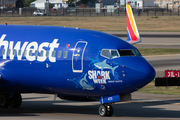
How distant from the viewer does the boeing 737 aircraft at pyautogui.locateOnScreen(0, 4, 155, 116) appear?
20516mm

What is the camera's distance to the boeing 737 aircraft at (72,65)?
20516 mm

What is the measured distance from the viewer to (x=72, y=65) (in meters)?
21.5

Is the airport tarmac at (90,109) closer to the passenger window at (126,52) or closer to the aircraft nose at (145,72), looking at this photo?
the aircraft nose at (145,72)

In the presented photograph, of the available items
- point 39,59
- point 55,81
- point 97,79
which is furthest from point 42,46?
point 97,79

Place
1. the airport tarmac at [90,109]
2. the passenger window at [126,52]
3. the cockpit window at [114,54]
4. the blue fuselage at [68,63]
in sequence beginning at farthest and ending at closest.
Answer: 1. the airport tarmac at [90,109]
2. the passenger window at [126,52]
3. the cockpit window at [114,54]
4. the blue fuselage at [68,63]

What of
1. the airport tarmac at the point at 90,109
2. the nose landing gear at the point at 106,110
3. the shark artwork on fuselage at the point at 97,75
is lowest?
the airport tarmac at the point at 90,109

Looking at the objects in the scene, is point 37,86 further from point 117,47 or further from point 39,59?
point 117,47

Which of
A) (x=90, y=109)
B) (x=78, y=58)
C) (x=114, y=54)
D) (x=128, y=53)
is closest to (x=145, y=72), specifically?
(x=128, y=53)

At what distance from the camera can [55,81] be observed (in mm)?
22000

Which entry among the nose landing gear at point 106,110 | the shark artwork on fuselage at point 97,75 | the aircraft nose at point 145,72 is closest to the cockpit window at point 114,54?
the shark artwork on fuselage at point 97,75

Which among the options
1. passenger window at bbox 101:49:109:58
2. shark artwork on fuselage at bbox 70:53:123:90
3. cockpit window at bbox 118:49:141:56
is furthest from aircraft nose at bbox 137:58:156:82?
passenger window at bbox 101:49:109:58

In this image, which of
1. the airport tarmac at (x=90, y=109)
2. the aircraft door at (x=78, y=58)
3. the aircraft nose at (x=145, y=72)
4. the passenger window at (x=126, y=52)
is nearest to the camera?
the aircraft nose at (x=145, y=72)

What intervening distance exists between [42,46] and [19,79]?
7.99ft

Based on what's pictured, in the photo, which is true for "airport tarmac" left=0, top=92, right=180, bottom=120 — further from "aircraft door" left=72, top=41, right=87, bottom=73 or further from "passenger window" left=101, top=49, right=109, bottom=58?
"passenger window" left=101, top=49, right=109, bottom=58
